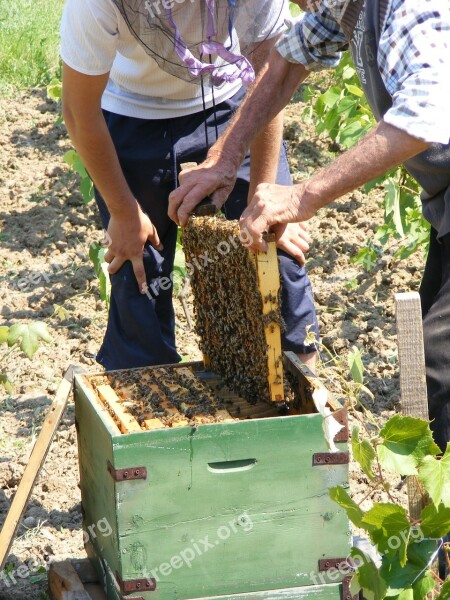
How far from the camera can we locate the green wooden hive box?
2.28m

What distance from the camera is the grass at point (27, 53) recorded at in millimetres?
7203

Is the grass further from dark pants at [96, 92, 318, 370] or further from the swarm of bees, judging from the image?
the swarm of bees

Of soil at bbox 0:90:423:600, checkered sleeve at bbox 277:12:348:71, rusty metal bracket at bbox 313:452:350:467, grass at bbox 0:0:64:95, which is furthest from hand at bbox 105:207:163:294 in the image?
grass at bbox 0:0:64:95

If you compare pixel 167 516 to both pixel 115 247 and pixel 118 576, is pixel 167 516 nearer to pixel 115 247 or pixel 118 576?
pixel 118 576

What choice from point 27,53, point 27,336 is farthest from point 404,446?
point 27,53

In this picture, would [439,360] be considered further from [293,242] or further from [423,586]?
[293,242]

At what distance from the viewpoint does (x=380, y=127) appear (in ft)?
7.11

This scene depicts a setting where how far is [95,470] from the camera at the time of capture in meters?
2.62

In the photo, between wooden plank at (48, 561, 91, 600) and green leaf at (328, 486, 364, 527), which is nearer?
green leaf at (328, 486, 364, 527)

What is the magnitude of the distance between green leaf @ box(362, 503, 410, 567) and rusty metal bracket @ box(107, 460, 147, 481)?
0.54m

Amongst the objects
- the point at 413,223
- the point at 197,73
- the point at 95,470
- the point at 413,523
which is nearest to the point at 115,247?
the point at 197,73

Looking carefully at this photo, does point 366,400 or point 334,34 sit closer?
point 334,34

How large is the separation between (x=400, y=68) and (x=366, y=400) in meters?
2.22

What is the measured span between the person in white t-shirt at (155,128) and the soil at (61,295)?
0.63m
